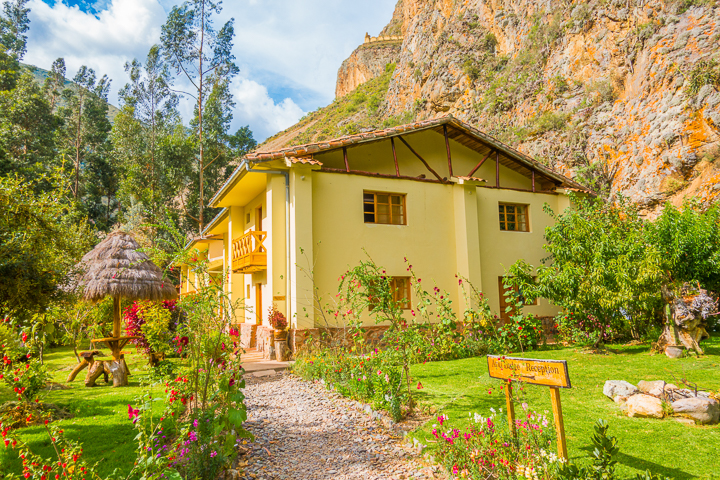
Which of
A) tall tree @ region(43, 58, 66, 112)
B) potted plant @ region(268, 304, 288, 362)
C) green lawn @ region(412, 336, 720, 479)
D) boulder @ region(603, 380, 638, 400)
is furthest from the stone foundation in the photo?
tall tree @ region(43, 58, 66, 112)

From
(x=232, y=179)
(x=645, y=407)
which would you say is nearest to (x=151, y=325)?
(x=232, y=179)

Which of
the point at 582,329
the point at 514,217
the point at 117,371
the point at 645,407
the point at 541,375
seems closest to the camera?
the point at 541,375

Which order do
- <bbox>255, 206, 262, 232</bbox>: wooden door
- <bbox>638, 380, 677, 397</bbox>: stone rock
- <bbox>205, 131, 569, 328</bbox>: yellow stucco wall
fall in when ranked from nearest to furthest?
<bbox>638, 380, 677, 397</bbox>: stone rock < <bbox>205, 131, 569, 328</bbox>: yellow stucco wall < <bbox>255, 206, 262, 232</bbox>: wooden door

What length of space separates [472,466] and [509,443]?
403 millimetres

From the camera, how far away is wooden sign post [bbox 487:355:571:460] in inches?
130

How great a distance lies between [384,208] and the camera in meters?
12.2

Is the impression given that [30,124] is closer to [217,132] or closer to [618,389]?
[217,132]

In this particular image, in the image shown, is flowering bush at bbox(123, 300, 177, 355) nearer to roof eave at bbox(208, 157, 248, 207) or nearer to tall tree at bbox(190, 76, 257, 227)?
Result: roof eave at bbox(208, 157, 248, 207)

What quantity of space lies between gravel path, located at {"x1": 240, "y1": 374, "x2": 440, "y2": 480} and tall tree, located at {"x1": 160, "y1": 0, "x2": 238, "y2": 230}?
66.7ft

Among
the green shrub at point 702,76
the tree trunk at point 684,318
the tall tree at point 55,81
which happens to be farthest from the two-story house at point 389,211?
the tall tree at point 55,81

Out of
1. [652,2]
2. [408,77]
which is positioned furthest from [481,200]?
[408,77]

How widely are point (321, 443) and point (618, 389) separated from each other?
13.4ft

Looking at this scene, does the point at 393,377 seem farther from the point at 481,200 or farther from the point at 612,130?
the point at 612,130

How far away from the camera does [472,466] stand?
11.5 feet
